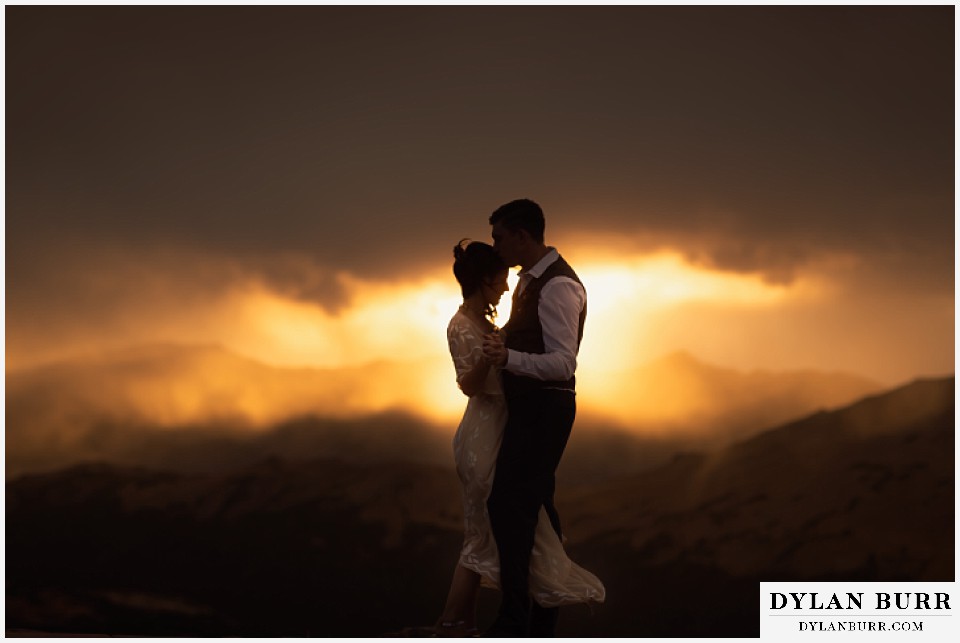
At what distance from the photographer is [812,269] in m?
6.09

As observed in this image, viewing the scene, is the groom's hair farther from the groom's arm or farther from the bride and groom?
the groom's arm

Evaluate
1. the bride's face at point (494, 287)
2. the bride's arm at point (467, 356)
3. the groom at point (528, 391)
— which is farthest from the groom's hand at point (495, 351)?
the bride's face at point (494, 287)

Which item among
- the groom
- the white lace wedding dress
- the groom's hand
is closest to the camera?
the groom's hand

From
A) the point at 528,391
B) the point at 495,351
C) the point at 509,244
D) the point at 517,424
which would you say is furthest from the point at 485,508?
the point at 509,244

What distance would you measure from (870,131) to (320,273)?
3085 mm

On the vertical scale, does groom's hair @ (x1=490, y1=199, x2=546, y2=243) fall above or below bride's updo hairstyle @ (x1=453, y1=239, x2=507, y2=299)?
above

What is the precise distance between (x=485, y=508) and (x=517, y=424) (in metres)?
0.30

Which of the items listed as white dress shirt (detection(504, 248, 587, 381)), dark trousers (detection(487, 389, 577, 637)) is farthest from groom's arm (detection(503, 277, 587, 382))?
dark trousers (detection(487, 389, 577, 637))

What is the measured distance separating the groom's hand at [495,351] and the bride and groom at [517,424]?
0.06ft

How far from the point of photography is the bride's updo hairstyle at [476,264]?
12.1 feet

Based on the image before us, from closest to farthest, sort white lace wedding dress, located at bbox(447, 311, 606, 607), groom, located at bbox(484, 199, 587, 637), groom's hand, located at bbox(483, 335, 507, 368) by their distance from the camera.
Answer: groom's hand, located at bbox(483, 335, 507, 368) → groom, located at bbox(484, 199, 587, 637) → white lace wedding dress, located at bbox(447, 311, 606, 607)

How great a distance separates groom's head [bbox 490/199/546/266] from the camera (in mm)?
3666

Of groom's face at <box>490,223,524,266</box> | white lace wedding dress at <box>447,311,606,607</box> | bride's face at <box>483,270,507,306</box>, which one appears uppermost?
groom's face at <box>490,223,524,266</box>

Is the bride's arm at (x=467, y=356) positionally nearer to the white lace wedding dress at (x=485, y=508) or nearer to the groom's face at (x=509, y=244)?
the white lace wedding dress at (x=485, y=508)
